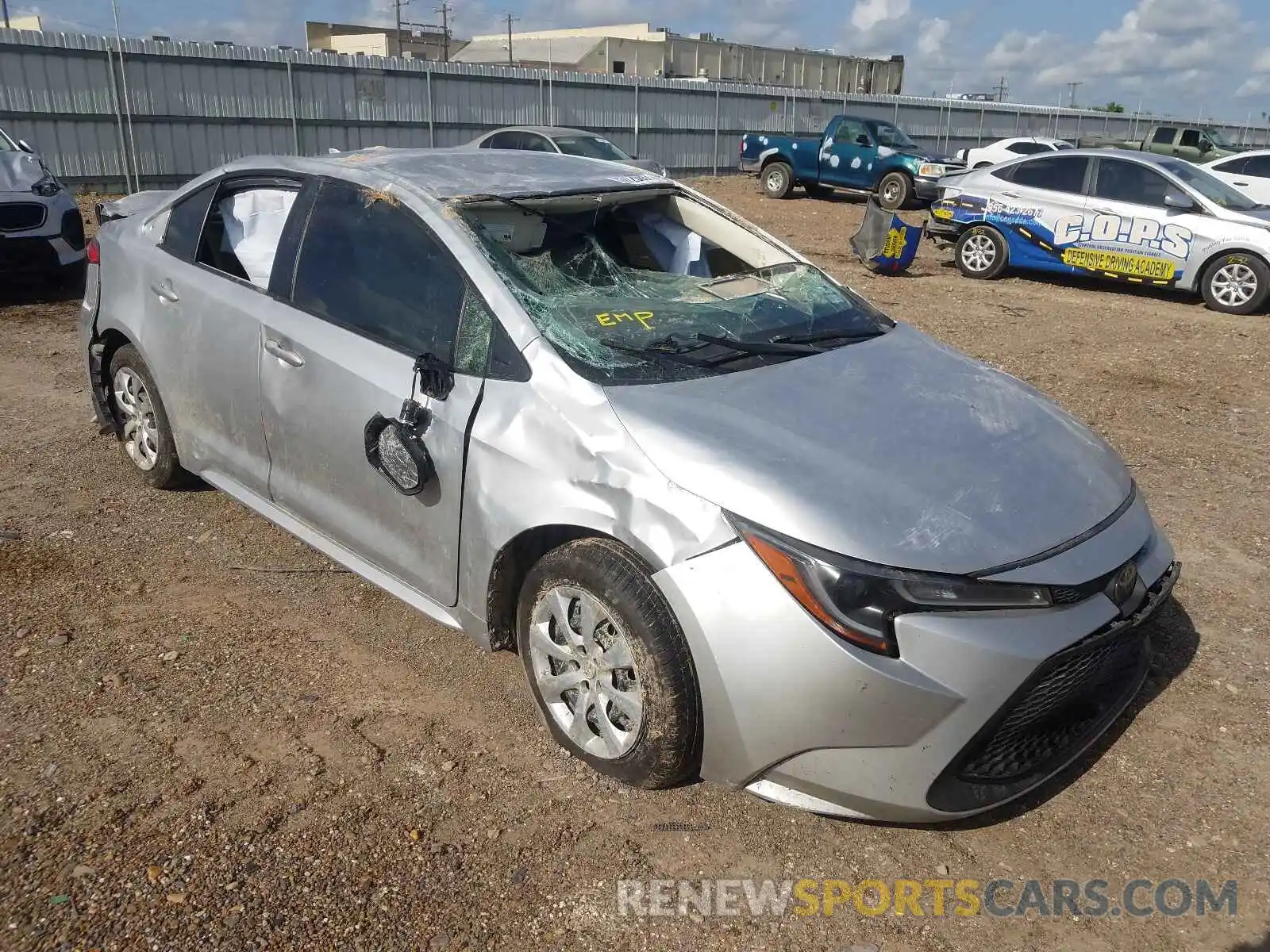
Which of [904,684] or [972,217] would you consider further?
[972,217]

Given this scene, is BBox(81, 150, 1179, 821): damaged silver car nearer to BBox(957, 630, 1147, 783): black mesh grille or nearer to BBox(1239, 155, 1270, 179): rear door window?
BBox(957, 630, 1147, 783): black mesh grille

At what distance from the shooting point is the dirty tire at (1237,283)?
1037 cm

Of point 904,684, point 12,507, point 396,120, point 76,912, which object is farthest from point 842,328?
point 396,120

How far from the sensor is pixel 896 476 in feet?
8.94

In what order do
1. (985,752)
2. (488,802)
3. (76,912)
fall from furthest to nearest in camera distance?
(488,802) → (985,752) → (76,912)

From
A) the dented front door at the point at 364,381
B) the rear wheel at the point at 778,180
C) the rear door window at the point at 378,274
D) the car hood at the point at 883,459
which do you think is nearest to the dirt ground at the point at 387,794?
the dented front door at the point at 364,381

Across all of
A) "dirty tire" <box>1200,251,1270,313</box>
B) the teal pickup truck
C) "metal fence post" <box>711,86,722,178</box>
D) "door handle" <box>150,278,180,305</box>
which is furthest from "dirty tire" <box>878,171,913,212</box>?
"door handle" <box>150,278,180,305</box>

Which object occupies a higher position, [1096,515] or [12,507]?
[1096,515]

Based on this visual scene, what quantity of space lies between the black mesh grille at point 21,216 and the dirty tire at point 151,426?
5.24 m

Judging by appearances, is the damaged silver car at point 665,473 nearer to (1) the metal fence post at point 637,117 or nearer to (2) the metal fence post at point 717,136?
(1) the metal fence post at point 637,117

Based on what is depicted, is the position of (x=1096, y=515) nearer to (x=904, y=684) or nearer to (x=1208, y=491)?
(x=904, y=684)

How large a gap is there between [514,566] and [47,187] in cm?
850

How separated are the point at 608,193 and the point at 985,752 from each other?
8.15ft

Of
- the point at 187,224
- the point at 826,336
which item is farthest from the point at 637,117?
the point at 826,336
